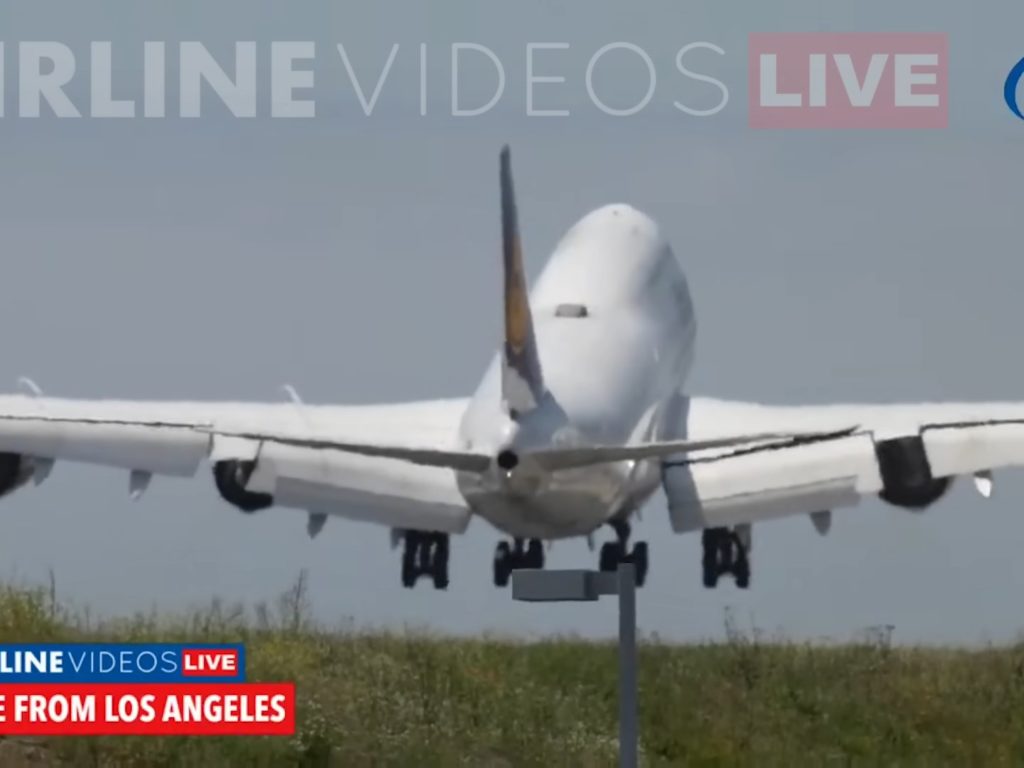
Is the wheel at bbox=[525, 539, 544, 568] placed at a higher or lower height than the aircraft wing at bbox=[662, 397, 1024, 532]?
lower

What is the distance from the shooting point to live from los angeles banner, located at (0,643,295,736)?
4544 centimetres

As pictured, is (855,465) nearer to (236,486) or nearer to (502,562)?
(502,562)

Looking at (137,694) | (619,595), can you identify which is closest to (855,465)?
(137,694)

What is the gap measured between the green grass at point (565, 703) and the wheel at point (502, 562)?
2.72 m

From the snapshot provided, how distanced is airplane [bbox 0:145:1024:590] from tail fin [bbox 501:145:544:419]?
1.4 inches

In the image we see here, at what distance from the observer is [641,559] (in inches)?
2438

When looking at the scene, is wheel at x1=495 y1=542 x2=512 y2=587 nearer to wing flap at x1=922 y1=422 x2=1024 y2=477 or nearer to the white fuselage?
the white fuselage

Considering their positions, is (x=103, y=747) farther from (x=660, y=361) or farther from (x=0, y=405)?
(x=660, y=361)

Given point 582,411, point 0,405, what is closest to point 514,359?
point 582,411

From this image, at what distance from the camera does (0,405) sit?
6103 centimetres

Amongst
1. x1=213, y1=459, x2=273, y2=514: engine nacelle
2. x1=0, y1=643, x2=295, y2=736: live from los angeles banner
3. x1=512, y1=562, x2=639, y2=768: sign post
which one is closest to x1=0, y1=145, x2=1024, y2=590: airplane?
x1=213, y1=459, x2=273, y2=514: engine nacelle

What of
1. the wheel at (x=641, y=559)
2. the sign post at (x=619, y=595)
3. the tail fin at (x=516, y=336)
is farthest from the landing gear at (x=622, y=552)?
the sign post at (x=619, y=595)

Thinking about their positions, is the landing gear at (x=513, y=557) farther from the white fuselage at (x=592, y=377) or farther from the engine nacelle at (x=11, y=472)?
the engine nacelle at (x=11, y=472)

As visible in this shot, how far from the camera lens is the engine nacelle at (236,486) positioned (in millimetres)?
60031
